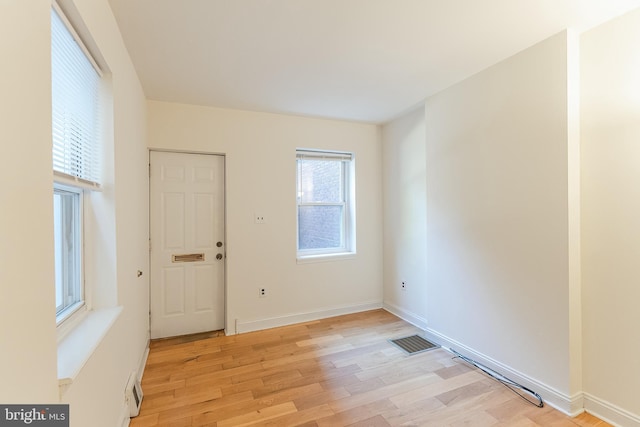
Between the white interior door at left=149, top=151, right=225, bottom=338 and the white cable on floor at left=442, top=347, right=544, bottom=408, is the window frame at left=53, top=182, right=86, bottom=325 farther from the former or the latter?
the white cable on floor at left=442, top=347, right=544, bottom=408

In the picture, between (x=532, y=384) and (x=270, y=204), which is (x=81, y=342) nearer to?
(x=270, y=204)

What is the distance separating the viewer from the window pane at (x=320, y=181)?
3.84 metres

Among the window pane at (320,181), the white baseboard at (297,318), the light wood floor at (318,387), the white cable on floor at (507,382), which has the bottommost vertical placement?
the light wood floor at (318,387)

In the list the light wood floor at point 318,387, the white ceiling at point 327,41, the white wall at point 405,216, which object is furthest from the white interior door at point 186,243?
the white wall at point 405,216

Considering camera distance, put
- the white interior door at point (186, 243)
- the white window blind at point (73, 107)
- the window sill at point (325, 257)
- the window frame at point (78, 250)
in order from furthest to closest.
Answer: the window sill at point (325, 257)
the white interior door at point (186, 243)
the window frame at point (78, 250)
the white window blind at point (73, 107)

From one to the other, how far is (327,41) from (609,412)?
3.05 meters

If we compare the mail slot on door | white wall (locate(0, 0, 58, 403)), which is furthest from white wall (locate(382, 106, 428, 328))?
white wall (locate(0, 0, 58, 403))

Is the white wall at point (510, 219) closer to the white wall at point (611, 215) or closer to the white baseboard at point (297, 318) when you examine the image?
the white wall at point (611, 215)

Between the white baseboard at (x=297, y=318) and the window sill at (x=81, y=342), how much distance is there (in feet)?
6.02

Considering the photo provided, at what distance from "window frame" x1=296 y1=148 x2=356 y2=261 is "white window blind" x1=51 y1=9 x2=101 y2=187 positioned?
91.9 inches

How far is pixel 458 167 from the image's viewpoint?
2.71 meters

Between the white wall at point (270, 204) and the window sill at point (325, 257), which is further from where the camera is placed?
the window sill at point (325, 257)

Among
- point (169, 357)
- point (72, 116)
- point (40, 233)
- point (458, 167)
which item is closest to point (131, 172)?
point (72, 116)

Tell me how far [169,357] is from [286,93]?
110 inches
